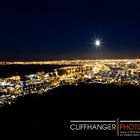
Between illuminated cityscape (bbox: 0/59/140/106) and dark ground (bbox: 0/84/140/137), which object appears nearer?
dark ground (bbox: 0/84/140/137)

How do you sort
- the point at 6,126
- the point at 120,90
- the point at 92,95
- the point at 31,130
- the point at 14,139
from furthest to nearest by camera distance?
1. the point at 120,90
2. the point at 92,95
3. the point at 6,126
4. the point at 31,130
5. the point at 14,139

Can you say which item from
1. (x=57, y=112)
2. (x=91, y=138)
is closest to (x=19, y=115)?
(x=57, y=112)

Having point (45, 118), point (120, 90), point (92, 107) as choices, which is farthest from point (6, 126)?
point (120, 90)

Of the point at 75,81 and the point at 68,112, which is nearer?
the point at 68,112

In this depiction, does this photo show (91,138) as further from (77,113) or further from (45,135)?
(77,113)

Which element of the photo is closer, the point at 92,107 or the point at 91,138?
the point at 91,138

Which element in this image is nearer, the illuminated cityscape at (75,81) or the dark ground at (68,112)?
the dark ground at (68,112)

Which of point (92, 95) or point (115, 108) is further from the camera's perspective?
point (92, 95)

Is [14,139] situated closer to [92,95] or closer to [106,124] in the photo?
[106,124]

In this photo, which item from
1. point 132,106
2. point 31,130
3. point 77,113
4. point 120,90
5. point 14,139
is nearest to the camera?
point 14,139
